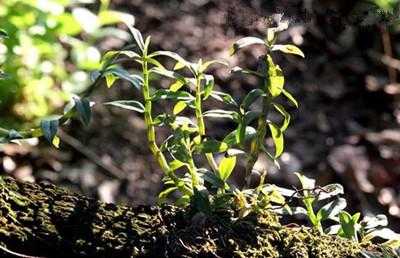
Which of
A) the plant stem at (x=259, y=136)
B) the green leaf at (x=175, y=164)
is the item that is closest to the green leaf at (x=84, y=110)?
the green leaf at (x=175, y=164)

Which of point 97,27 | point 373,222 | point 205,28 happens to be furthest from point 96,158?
point 373,222

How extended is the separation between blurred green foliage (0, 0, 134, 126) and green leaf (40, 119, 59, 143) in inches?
45.1

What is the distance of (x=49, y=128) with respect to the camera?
3.26 feet

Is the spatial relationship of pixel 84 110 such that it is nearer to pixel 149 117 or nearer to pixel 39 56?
pixel 149 117

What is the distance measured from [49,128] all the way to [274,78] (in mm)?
315

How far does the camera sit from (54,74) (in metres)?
2.39

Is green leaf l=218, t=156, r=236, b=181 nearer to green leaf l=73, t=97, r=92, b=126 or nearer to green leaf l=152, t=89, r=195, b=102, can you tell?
green leaf l=152, t=89, r=195, b=102

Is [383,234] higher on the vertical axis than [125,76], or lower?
lower

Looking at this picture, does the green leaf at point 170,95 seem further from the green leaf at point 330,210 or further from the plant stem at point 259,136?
the green leaf at point 330,210

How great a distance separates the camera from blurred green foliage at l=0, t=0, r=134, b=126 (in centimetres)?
220

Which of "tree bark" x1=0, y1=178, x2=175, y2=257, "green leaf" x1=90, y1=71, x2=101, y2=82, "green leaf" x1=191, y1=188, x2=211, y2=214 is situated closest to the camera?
"tree bark" x1=0, y1=178, x2=175, y2=257

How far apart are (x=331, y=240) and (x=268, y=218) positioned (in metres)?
Answer: 0.09

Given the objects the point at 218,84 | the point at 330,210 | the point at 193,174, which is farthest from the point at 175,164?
the point at 218,84

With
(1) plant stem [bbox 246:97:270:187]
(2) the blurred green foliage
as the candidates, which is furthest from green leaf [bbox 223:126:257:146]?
(2) the blurred green foliage
